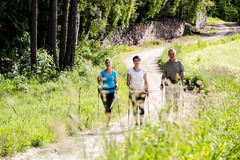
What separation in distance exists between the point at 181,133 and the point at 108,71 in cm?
415

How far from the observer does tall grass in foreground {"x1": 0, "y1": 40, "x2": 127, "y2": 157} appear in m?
5.87

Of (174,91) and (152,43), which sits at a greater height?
(152,43)

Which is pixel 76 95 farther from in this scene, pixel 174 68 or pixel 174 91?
pixel 174 91

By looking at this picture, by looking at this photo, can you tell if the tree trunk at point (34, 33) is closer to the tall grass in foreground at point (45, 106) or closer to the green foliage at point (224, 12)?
the tall grass in foreground at point (45, 106)

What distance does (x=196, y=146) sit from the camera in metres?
3.68

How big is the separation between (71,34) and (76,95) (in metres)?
4.51

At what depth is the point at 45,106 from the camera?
901cm

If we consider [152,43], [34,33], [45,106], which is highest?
[152,43]

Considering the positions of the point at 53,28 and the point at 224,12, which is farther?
the point at 224,12

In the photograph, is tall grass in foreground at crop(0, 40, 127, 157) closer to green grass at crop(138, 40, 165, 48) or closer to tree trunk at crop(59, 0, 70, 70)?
tree trunk at crop(59, 0, 70, 70)

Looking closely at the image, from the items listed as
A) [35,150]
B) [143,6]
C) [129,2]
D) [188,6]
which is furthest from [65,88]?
[188,6]

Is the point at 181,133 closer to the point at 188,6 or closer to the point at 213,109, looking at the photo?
the point at 213,109

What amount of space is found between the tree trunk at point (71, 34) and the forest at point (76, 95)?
0.05 m

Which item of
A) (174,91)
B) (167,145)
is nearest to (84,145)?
(167,145)
